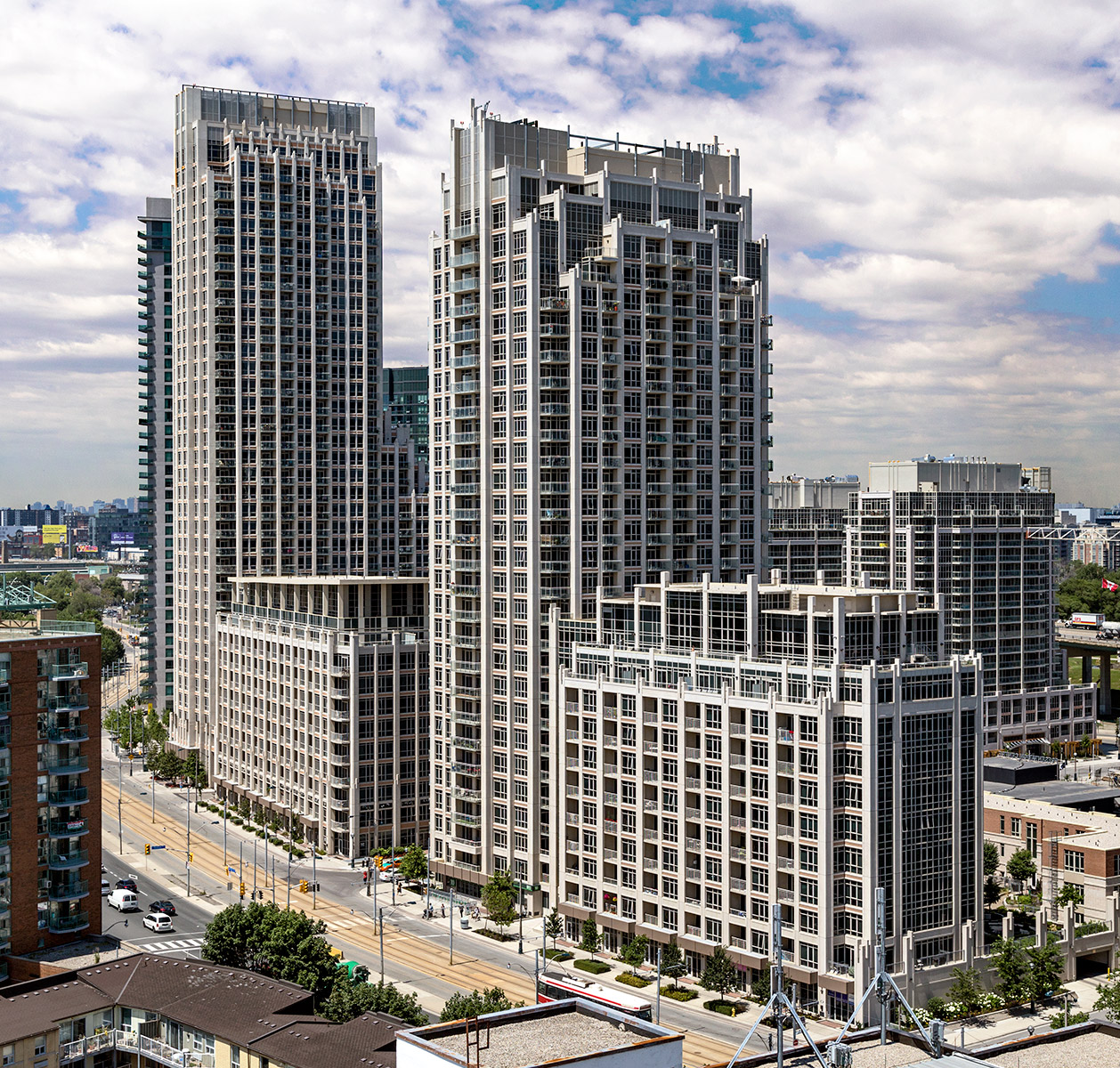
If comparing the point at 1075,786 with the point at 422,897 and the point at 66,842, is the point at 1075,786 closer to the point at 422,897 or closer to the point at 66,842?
the point at 422,897

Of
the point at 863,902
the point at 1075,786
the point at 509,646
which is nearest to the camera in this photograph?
the point at 863,902

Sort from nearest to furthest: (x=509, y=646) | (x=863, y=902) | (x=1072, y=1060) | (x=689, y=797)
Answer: (x=1072, y=1060)
(x=863, y=902)
(x=689, y=797)
(x=509, y=646)

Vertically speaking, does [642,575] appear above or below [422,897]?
above

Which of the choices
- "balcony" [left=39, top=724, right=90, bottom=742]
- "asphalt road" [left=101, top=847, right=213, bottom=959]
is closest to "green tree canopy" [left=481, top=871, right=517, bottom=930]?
"asphalt road" [left=101, top=847, right=213, bottom=959]

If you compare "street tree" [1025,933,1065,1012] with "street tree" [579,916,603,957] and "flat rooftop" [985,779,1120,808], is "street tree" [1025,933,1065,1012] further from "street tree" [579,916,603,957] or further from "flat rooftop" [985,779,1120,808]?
"flat rooftop" [985,779,1120,808]

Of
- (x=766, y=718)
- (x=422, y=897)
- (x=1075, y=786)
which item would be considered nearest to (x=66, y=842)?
(x=422, y=897)

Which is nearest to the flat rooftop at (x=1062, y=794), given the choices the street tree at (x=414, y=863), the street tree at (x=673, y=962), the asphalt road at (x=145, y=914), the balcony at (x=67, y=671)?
the street tree at (x=673, y=962)
